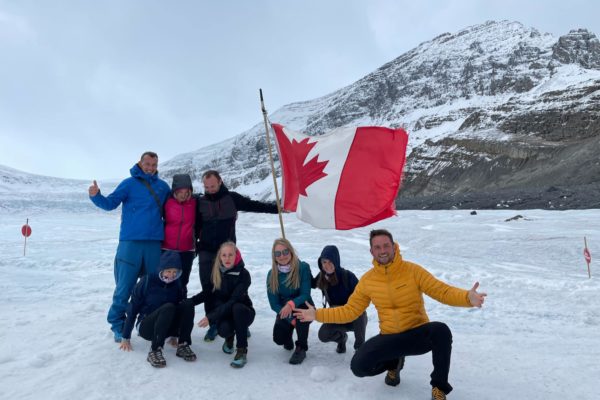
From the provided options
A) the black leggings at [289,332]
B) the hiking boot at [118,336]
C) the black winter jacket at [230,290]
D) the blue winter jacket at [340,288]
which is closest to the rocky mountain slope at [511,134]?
the blue winter jacket at [340,288]

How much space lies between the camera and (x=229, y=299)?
4371 mm

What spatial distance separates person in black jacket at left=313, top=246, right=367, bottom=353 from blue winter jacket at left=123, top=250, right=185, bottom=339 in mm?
1535

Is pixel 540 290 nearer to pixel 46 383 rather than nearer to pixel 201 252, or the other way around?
pixel 201 252

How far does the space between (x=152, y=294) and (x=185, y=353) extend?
0.68 metres

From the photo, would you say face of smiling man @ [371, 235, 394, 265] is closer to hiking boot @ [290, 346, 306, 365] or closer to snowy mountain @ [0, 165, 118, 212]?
hiking boot @ [290, 346, 306, 365]

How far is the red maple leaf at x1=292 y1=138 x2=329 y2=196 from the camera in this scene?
5.79 metres

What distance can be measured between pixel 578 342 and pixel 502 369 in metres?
1.70

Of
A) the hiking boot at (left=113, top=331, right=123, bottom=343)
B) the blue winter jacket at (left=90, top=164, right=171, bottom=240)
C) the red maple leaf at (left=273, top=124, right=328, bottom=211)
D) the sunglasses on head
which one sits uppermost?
the red maple leaf at (left=273, top=124, right=328, bottom=211)

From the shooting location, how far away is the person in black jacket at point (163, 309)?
156 inches

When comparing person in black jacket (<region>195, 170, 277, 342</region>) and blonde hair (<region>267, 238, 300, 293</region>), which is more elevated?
person in black jacket (<region>195, 170, 277, 342</region>)

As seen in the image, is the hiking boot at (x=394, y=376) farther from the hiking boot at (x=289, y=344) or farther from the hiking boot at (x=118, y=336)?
the hiking boot at (x=118, y=336)

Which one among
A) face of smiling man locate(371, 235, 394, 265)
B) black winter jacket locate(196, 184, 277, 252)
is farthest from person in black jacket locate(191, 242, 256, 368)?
face of smiling man locate(371, 235, 394, 265)

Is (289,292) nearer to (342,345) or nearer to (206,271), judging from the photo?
(342,345)

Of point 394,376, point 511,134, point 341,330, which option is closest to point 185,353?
point 341,330
